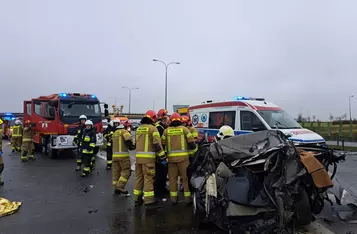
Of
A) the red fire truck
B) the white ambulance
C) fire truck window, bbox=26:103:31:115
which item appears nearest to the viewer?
the white ambulance

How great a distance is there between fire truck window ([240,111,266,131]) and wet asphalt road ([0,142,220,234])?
164 inches

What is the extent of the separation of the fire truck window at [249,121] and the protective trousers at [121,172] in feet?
14.2

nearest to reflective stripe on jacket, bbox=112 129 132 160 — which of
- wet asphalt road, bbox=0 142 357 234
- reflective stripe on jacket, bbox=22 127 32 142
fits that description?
wet asphalt road, bbox=0 142 357 234

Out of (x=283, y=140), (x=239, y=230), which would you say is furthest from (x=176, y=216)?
(x=283, y=140)

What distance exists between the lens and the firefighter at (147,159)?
A: 5.42 meters

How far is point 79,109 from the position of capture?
1292 cm

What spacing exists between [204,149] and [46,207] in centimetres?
337

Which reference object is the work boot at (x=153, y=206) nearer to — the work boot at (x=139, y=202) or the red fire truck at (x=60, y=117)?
the work boot at (x=139, y=202)

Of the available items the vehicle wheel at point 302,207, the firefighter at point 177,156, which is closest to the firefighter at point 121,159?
the firefighter at point 177,156

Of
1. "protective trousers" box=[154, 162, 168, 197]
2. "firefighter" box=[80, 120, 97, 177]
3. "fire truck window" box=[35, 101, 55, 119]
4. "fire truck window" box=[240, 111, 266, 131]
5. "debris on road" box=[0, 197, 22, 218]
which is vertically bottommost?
"debris on road" box=[0, 197, 22, 218]

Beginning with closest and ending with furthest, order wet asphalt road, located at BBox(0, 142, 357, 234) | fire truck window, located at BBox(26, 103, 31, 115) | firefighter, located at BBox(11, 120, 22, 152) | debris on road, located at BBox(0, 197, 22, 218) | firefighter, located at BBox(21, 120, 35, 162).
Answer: wet asphalt road, located at BBox(0, 142, 357, 234)
debris on road, located at BBox(0, 197, 22, 218)
firefighter, located at BBox(21, 120, 35, 162)
firefighter, located at BBox(11, 120, 22, 152)
fire truck window, located at BBox(26, 103, 31, 115)

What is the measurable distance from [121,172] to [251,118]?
463 centimetres

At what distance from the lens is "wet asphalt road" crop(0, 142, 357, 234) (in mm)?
4410

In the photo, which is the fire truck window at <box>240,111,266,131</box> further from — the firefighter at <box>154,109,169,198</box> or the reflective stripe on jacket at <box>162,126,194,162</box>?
the reflective stripe on jacket at <box>162,126,194,162</box>
